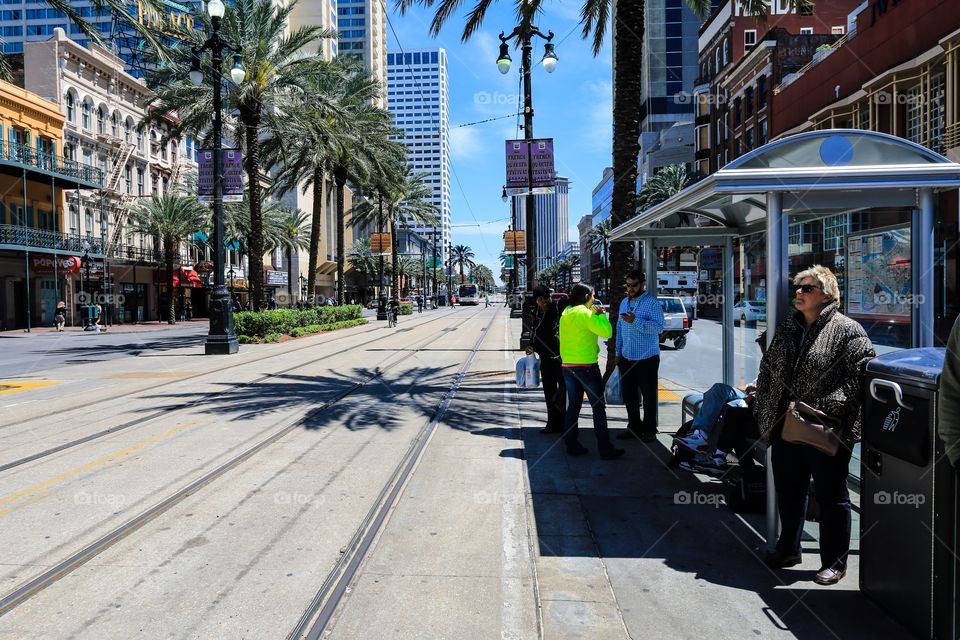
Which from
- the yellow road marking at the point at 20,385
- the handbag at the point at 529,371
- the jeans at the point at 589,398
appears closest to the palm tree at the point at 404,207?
the yellow road marking at the point at 20,385

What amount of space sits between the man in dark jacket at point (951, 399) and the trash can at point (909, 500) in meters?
0.32

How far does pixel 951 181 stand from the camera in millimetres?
4367

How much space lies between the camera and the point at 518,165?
16.6 m

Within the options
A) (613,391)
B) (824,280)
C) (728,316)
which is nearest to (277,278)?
(613,391)

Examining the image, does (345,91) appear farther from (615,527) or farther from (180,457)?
(615,527)

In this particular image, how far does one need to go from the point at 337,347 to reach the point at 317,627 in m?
18.3

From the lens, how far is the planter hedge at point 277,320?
23.4m

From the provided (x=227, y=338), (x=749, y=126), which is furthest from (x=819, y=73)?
(x=227, y=338)

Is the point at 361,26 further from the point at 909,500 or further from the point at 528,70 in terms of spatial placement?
the point at 909,500

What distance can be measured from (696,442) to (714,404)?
1.28 feet

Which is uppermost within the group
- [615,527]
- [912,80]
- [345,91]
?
[345,91]

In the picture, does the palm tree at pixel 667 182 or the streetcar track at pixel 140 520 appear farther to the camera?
the palm tree at pixel 667 182

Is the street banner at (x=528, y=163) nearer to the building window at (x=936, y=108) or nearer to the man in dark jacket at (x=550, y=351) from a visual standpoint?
the man in dark jacket at (x=550, y=351)

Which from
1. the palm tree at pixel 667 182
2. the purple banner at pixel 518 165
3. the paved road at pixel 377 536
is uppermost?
the palm tree at pixel 667 182
